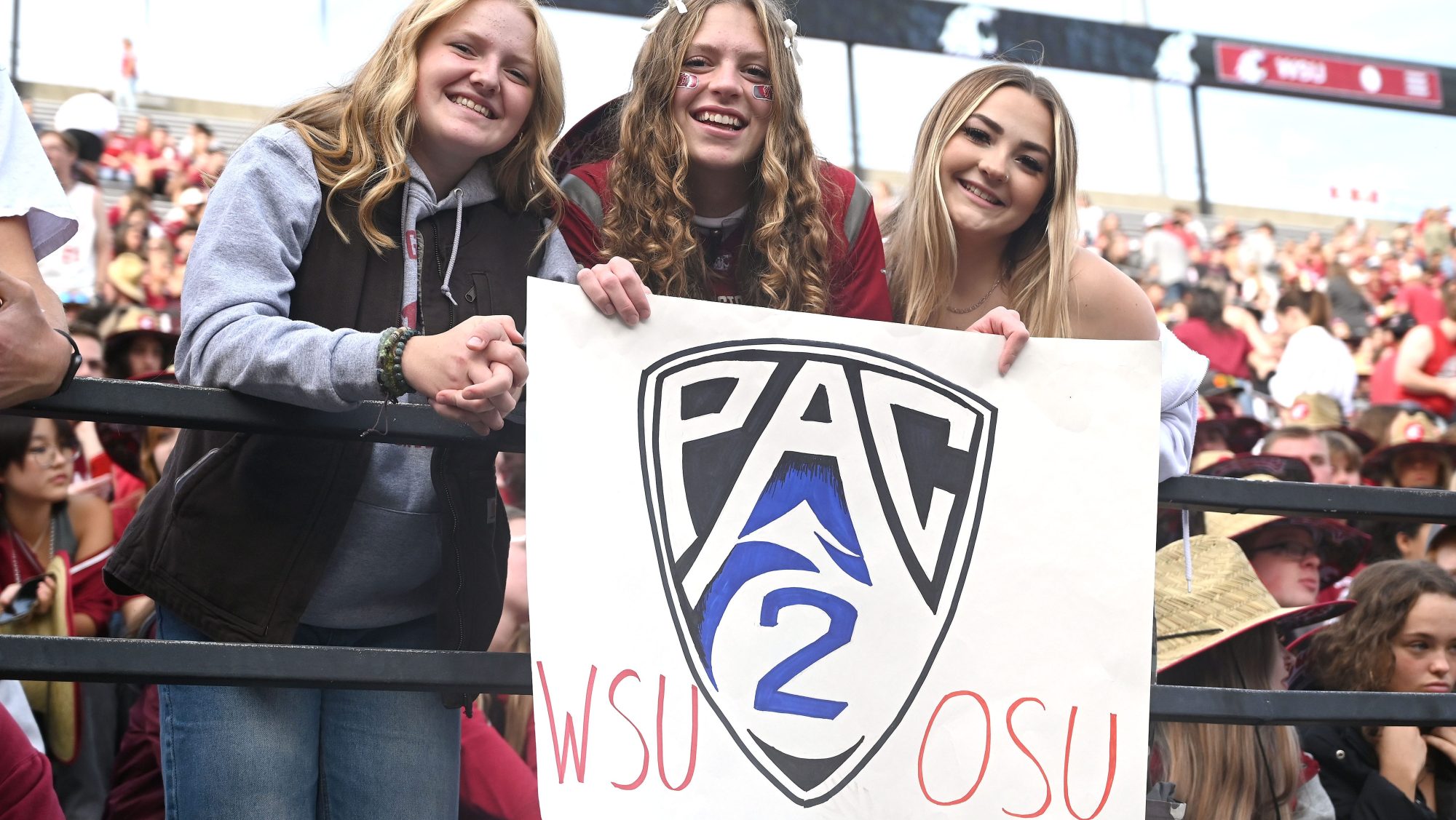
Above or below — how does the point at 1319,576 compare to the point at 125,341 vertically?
below

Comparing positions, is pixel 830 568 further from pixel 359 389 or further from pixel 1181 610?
pixel 1181 610

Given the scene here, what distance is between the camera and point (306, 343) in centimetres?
151

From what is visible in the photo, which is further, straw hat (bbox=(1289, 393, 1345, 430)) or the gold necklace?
straw hat (bbox=(1289, 393, 1345, 430))

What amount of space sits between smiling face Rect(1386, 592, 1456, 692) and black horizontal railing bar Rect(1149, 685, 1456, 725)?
1384 mm

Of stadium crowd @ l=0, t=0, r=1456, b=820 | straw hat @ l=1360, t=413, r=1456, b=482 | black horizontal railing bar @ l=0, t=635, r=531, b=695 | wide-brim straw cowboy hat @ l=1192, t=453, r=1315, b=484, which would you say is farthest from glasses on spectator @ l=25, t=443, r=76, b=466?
straw hat @ l=1360, t=413, r=1456, b=482

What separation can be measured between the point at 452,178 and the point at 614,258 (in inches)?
12.8

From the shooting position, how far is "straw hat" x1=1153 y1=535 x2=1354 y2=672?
9.45ft

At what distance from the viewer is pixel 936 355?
1.78 meters

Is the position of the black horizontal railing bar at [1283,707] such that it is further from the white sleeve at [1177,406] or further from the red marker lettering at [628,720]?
the red marker lettering at [628,720]

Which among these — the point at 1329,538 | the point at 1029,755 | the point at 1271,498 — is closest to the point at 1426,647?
the point at 1329,538

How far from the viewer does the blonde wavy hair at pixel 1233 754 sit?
2848mm


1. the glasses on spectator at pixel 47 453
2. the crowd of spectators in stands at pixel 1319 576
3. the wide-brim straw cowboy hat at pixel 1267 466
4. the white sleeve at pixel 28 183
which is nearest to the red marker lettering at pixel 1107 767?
the crowd of spectators in stands at pixel 1319 576

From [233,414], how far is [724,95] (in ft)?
2.75

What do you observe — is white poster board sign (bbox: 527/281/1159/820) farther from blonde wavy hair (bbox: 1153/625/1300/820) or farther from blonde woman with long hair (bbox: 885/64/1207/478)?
blonde wavy hair (bbox: 1153/625/1300/820)
